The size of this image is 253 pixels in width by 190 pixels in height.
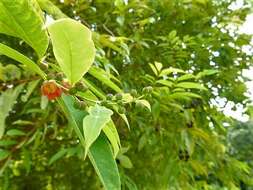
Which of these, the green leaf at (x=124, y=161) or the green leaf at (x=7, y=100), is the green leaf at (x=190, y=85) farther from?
the green leaf at (x=7, y=100)

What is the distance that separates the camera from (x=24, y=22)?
33cm

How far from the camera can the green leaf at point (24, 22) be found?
0.32 metres

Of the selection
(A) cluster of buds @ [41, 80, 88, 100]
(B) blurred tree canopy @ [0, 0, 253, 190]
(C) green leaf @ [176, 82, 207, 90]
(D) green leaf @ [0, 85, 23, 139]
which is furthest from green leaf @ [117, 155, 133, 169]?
(A) cluster of buds @ [41, 80, 88, 100]

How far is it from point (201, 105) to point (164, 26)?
0.28 meters

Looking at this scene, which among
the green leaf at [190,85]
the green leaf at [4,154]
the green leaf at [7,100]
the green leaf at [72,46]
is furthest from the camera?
the green leaf at [4,154]

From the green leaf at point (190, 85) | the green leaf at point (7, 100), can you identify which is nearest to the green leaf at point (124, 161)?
the green leaf at point (190, 85)

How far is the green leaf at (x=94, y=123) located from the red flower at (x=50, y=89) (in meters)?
0.03

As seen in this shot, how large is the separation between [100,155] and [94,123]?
33 millimetres

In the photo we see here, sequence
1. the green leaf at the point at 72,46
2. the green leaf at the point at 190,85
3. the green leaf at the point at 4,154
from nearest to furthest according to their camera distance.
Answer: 1. the green leaf at the point at 72,46
2. the green leaf at the point at 190,85
3. the green leaf at the point at 4,154

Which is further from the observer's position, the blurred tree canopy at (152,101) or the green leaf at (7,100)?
the blurred tree canopy at (152,101)

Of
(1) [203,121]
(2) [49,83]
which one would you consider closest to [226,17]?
(1) [203,121]

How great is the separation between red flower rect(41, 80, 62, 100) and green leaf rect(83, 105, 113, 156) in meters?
0.03

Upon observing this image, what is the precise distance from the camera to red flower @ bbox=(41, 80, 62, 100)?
0.38 meters

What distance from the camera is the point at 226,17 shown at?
1.75 meters
